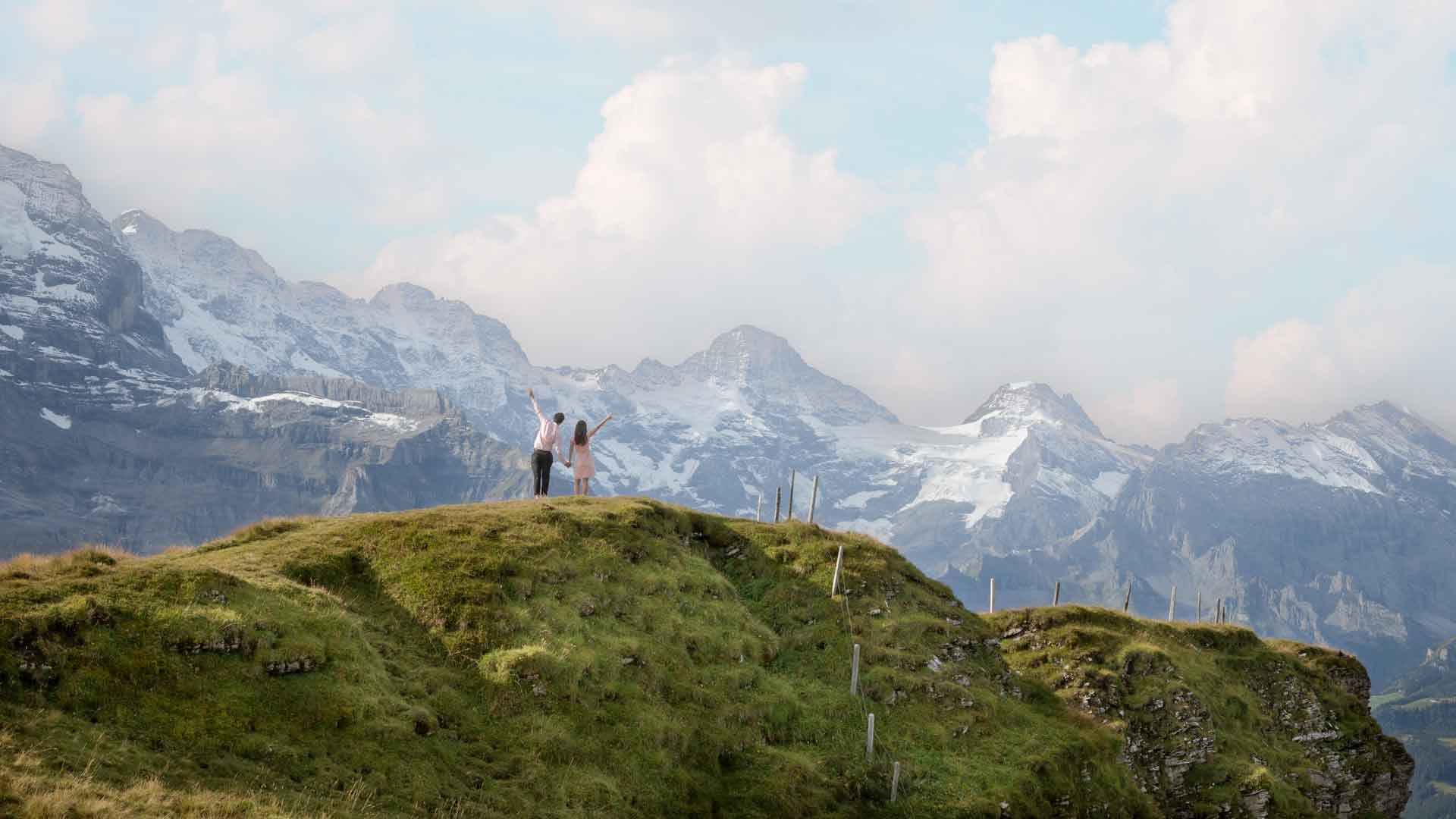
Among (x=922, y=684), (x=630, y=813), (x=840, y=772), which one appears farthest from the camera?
(x=922, y=684)

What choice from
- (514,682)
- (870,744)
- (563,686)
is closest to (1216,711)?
(870,744)

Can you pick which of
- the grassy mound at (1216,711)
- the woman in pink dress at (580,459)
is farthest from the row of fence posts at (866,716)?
the grassy mound at (1216,711)

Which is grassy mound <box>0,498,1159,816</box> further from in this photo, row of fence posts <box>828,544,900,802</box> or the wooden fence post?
the wooden fence post

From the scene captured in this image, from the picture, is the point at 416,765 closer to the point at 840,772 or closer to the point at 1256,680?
the point at 840,772

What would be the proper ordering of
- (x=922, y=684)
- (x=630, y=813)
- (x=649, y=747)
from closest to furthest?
(x=630, y=813) < (x=649, y=747) < (x=922, y=684)

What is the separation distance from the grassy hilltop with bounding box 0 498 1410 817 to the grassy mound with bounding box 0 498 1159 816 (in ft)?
0.29

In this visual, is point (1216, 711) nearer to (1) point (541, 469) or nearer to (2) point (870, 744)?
(2) point (870, 744)

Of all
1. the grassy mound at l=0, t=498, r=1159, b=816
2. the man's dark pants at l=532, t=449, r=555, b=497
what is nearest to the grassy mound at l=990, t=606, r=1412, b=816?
the grassy mound at l=0, t=498, r=1159, b=816

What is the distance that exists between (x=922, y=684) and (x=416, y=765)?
20.1 metres

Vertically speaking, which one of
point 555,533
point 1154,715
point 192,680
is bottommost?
point 1154,715

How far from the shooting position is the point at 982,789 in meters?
36.3

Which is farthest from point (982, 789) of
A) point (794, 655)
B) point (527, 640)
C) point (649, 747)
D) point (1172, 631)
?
point (1172, 631)

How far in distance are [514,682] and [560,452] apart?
641 inches

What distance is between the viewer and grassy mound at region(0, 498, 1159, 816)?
25.4 meters
